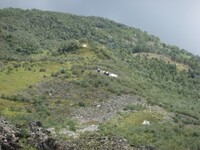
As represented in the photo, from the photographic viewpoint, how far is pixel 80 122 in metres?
61.2

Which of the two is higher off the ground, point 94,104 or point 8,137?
point 94,104

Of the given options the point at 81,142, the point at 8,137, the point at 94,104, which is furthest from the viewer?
the point at 94,104

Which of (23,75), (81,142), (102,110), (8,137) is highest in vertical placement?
(81,142)

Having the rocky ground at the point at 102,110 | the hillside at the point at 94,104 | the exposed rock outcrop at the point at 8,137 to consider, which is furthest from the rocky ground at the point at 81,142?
the rocky ground at the point at 102,110

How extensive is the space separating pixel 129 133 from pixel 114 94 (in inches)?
1061

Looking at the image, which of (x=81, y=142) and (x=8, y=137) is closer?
(x=8, y=137)

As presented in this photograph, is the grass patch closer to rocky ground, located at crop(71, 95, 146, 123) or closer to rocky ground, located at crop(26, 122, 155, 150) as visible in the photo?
rocky ground, located at crop(71, 95, 146, 123)

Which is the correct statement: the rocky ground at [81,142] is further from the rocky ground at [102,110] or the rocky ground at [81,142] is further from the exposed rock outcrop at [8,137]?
Answer: the rocky ground at [102,110]

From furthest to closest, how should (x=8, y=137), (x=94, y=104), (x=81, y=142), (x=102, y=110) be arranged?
1. (x=94, y=104)
2. (x=102, y=110)
3. (x=81, y=142)
4. (x=8, y=137)

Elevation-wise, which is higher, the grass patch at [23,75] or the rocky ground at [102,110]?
the rocky ground at [102,110]

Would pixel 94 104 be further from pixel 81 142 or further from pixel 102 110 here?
pixel 81 142

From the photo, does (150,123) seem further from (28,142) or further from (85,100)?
(28,142)

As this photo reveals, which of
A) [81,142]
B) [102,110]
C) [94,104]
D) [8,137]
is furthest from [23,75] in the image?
[81,142]

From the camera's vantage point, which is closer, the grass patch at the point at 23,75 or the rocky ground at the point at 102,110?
the rocky ground at the point at 102,110
